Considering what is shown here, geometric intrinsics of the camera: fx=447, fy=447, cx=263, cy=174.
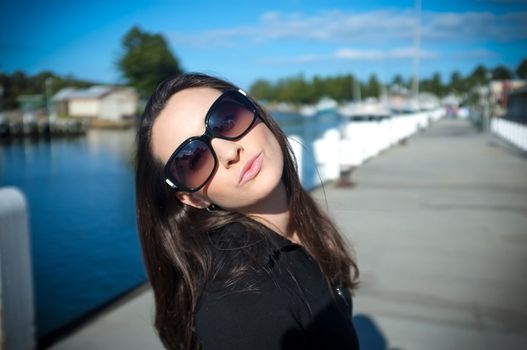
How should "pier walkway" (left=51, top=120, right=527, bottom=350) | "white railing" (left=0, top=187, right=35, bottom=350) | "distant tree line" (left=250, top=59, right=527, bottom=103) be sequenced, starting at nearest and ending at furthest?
"white railing" (left=0, top=187, right=35, bottom=350)
"pier walkway" (left=51, top=120, right=527, bottom=350)
"distant tree line" (left=250, top=59, right=527, bottom=103)

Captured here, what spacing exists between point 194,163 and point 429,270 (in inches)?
138

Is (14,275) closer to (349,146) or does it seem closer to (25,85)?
(349,146)

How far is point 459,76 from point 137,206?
157832 millimetres

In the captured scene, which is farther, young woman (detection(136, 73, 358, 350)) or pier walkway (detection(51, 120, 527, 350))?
pier walkway (detection(51, 120, 527, 350))

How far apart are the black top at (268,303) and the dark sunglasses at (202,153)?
0.53 ft

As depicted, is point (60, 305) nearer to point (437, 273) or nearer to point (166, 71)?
point (437, 273)

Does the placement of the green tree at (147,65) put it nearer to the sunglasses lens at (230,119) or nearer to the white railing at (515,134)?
the white railing at (515,134)

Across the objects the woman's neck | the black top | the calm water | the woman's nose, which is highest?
the woman's nose

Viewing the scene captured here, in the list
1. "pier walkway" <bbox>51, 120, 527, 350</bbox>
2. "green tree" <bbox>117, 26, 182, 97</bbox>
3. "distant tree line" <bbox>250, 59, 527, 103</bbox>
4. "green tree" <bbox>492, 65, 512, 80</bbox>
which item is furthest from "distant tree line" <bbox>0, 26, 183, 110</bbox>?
"pier walkway" <bbox>51, 120, 527, 350</bbox>

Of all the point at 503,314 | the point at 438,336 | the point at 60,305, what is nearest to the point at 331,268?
the point at 438,336

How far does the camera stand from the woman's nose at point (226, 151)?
3.85ft

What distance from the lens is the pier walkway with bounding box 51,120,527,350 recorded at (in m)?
2.95

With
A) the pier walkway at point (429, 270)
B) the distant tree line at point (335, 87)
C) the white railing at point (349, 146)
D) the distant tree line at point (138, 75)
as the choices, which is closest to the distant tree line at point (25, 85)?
the distant tree line at point (138, 75)

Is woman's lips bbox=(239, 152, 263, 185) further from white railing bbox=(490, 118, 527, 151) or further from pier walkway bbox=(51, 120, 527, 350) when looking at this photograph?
white railing bbox=(490, 118, 527, 151)
